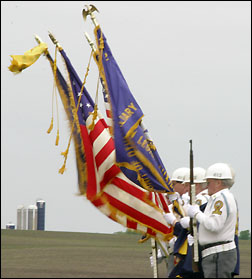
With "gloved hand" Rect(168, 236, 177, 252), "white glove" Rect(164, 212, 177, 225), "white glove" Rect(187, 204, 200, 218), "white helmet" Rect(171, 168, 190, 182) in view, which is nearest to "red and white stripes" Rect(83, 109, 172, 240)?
"white glove" Rect(164, 212, 177, 225)

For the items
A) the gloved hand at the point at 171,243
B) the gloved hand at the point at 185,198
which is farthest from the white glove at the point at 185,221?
the gloved hand at the point at 171,243

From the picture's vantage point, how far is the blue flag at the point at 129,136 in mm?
10984

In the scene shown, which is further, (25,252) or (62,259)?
(25,252)

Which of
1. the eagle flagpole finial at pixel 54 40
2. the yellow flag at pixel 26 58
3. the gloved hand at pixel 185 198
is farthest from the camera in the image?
the gloved hand at pixel 185 198

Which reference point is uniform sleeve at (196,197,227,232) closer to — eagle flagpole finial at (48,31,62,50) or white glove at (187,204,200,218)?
white glove at (187,204,200,218)

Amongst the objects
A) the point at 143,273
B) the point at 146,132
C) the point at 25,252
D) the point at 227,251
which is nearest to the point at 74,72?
the point at 146,132

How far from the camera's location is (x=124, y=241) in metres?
35.1

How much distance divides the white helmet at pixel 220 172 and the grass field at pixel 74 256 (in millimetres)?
11312

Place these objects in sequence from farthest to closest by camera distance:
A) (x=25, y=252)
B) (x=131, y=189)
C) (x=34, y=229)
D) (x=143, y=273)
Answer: (x=34, y=229) → (x=25, y=252) → (x=143, y=273) → (x=131, y=189)

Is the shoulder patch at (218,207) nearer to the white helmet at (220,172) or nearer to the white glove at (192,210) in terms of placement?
the white glove at (192,210)

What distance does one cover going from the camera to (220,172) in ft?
36.7

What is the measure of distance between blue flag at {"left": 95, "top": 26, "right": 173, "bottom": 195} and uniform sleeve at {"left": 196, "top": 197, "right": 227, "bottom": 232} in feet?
2.13

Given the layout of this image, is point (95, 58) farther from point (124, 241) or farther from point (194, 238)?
point (124, 241)

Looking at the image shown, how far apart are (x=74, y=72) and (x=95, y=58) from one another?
1.76 ft
